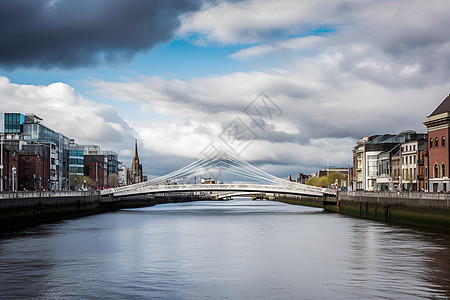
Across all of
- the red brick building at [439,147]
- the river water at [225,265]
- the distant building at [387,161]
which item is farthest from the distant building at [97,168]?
the river water at [225,265]

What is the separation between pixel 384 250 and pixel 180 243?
10719 millimetres

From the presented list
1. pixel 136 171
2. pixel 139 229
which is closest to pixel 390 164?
pixel 139 229

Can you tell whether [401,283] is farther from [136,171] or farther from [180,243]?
[136,171]

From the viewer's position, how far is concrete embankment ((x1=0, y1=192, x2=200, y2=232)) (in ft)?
128

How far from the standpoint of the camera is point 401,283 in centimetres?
1956

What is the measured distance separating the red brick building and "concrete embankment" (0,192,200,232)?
110 feet

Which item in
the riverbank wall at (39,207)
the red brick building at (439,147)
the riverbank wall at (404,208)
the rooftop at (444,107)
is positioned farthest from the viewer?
the rooftop at (444,107)

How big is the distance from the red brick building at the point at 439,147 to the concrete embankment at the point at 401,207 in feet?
18.7

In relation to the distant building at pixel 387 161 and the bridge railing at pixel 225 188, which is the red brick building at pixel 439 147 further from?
the bridge railing at pixel 225 188

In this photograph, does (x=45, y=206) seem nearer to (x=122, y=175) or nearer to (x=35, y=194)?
(x=35, y=194)

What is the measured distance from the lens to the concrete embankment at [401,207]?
121 ft

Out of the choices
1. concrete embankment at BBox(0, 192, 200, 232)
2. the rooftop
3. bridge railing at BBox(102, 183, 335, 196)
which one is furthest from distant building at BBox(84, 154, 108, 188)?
the rooftop

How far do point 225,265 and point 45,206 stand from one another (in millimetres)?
29384

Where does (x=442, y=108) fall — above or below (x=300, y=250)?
above
